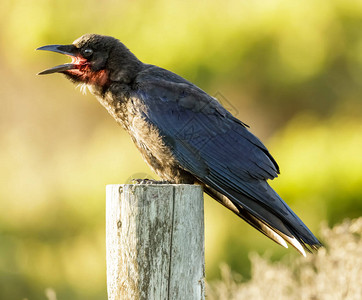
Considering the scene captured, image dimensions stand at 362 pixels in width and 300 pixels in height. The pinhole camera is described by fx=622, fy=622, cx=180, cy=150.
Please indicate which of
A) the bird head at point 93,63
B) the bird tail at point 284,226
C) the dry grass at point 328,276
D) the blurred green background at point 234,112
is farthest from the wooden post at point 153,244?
the blurred green background at point 234,112

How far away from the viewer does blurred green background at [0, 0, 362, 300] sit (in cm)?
739

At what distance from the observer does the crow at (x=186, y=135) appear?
349cm

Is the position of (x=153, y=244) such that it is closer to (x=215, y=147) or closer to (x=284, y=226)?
(x=284, y=226)

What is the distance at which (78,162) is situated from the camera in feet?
30.6

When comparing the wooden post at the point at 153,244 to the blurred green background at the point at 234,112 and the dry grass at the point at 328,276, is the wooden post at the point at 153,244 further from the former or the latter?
the blurred green background at the point at 234,112

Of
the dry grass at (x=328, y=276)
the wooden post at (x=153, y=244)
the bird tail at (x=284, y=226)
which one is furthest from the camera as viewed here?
the dry grass at (x=328, y=276)

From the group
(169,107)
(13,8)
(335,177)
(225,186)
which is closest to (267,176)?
(225,186)

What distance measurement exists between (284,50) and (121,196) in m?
6.27

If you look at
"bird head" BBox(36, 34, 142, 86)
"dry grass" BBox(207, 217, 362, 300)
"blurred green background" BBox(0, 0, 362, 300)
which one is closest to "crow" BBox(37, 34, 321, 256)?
"bird head" BBox(36, 34, 142, 86)

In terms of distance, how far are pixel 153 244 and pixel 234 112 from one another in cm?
504

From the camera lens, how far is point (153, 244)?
2752mm

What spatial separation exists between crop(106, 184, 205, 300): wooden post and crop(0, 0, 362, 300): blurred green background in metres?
4.44

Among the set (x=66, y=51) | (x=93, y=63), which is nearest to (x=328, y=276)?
(x=93, y=63)

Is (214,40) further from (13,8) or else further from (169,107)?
(169,107)
